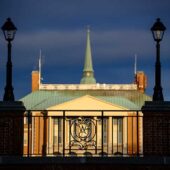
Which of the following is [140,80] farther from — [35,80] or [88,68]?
[88,68]

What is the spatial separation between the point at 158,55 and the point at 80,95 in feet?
266

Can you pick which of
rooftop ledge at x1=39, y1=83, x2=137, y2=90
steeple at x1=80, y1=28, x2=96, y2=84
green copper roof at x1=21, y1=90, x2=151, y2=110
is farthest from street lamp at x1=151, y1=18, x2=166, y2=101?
steeple at x1=80, y1=28, x2=96, y2=84

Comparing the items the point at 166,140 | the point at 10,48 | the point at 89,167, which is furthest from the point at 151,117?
the point at 10,48

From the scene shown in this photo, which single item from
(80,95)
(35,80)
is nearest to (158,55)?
(80,95)

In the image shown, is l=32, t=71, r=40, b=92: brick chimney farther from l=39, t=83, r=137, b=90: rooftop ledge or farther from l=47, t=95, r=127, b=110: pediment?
l=47, t=95, r=127, b=110: pediment

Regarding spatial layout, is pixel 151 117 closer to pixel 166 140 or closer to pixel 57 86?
pixel 166 140

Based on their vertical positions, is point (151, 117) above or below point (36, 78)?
below

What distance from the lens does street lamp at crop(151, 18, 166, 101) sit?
26169mm

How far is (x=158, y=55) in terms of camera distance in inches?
1045

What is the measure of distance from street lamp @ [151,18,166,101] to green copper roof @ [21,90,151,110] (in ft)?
225

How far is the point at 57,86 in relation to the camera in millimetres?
109750

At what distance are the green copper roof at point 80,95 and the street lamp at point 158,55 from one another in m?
68.6

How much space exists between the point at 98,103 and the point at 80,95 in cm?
880

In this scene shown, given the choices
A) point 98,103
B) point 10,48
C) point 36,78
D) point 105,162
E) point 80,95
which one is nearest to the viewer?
point 105,162
